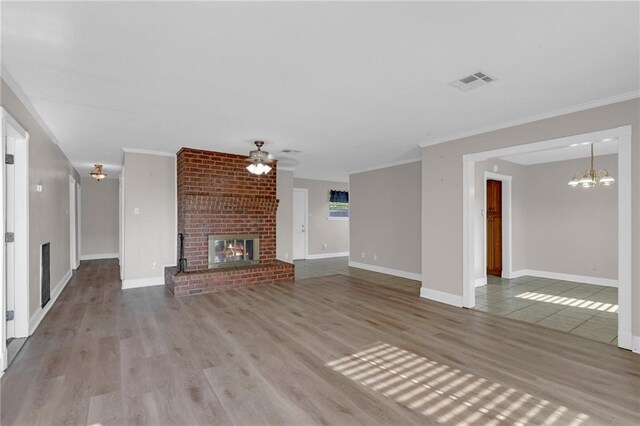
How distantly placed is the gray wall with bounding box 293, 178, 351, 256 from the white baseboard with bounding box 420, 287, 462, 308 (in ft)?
16.3

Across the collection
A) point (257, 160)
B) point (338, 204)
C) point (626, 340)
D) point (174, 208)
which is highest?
point (257, 160)

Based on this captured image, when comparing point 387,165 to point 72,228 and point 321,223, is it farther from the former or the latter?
point 72,228

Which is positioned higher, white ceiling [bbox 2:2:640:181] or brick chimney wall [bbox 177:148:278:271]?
white ceiling [bbox 2:2:640:181]

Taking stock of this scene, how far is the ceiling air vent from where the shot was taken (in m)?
2.63

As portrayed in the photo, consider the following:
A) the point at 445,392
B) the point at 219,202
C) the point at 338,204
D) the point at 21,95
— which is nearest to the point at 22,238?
the point at 21,95

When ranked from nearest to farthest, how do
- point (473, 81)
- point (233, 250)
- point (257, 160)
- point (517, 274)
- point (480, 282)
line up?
1. point (473, 81)
2. point (257, 160)
3. point (480, 282)
4. point (233, 250)
5. point (517, 274)

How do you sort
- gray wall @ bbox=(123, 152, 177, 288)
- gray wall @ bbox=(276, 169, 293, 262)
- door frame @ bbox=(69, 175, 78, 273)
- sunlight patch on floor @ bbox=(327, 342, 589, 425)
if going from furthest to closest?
1. gray wall @ bbox=(276, 169, 293, 262)
2. door frame @ bbox=(69, 175, 78, 273)
3. gray wall @ bbox=(123, 152, 177, 288)
4. sunlight patch on floor @ bbox=(327, 342, 589, 425)

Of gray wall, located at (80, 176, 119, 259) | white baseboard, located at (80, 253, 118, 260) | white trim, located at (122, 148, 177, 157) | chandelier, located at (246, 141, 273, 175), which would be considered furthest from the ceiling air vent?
white baseboard, located at (80, 253, 118, 260)

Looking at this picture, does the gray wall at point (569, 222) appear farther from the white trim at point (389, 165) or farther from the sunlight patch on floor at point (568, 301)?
the white trim at point (389, 165)

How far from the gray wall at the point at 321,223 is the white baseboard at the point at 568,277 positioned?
498cm

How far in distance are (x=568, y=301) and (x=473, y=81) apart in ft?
13.0

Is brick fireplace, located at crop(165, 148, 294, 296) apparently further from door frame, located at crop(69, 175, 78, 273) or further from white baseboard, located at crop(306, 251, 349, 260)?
white baseboard, located at crop(306, 251, 349, 260)

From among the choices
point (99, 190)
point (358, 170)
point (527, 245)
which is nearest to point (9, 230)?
point (358, 170)

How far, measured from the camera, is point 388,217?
23.2 ft
